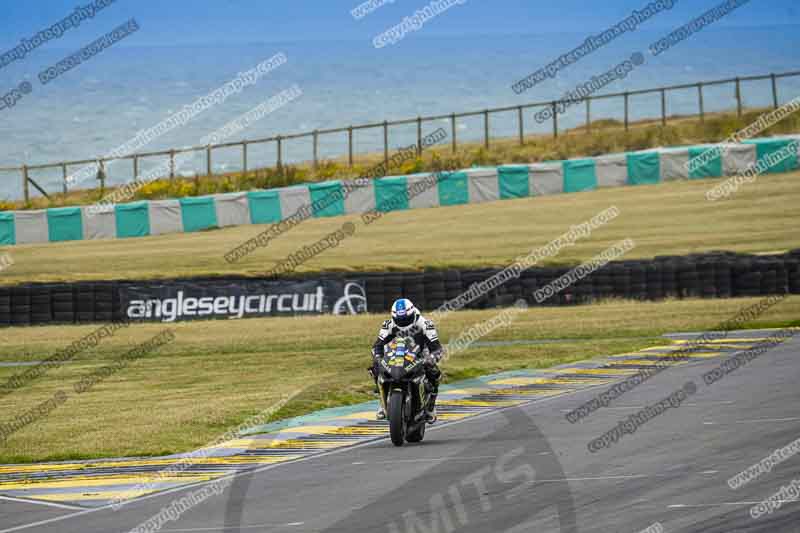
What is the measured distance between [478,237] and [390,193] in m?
5.74

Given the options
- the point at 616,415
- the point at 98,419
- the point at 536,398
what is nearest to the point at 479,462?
the point at 616,415

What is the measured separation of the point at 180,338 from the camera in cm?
3028

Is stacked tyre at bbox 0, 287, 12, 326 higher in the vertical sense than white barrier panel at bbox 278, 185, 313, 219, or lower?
lower

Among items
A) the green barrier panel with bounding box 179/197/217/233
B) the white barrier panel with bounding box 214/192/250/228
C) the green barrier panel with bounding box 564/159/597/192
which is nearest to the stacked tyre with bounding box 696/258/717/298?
the green barrier panel with bounding box 564/159/597/192

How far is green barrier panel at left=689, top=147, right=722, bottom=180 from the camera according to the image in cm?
4728

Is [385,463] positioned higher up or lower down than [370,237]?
lower down

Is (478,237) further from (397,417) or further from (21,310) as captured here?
(397,417)

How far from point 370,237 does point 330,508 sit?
107 feet

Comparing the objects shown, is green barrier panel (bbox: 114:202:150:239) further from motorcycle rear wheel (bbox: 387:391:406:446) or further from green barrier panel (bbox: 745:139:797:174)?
motorcycle rear wheel (bbox: 387:391:406:446)

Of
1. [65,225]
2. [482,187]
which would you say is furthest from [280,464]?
[482,187]

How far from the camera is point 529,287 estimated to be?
31281mm

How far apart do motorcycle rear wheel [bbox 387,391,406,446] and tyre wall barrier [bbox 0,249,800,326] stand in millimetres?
15464

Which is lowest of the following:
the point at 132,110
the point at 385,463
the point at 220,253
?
the point at 385,463

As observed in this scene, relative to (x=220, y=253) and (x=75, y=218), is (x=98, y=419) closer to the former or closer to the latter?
(x=220, y=253)
